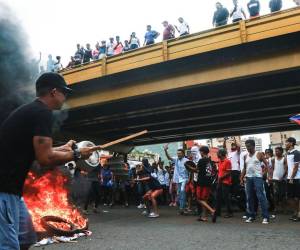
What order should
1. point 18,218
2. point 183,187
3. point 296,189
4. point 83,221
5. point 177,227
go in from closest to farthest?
point 18,218, point 83,221, point 177,227, point 296,189, point 183,187

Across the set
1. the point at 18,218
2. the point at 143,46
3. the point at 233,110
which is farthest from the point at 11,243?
the point at 233,110

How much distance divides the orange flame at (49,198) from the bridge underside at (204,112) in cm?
886

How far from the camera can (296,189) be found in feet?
31.7

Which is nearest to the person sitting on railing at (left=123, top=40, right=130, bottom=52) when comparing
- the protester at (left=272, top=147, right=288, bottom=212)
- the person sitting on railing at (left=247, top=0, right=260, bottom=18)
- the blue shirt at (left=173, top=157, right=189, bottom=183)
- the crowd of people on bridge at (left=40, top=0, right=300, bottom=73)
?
the crowd of people on bridge at (left=40, top=0, right=300, bottom=73)

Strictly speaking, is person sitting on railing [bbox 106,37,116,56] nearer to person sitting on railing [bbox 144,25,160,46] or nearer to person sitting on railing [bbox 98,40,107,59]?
person sitting on railing [bbox 98,40,107,59]

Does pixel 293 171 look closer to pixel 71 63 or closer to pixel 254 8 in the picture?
pixel 254 8

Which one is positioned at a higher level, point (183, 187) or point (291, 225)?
point (183, 187)

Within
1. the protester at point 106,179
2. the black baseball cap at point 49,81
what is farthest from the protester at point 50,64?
the black baseball cap at point 49,81

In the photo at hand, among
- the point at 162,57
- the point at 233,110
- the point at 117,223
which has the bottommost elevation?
the point at 117,223

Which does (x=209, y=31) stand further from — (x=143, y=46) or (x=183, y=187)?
(x=183, y=187)

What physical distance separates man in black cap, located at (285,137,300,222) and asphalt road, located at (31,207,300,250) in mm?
606

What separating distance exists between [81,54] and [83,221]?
39.1 feet

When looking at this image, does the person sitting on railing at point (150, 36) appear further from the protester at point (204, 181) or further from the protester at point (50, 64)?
the protester at point (204, 181)

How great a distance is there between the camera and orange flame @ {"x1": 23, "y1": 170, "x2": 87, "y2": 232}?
739 cm
